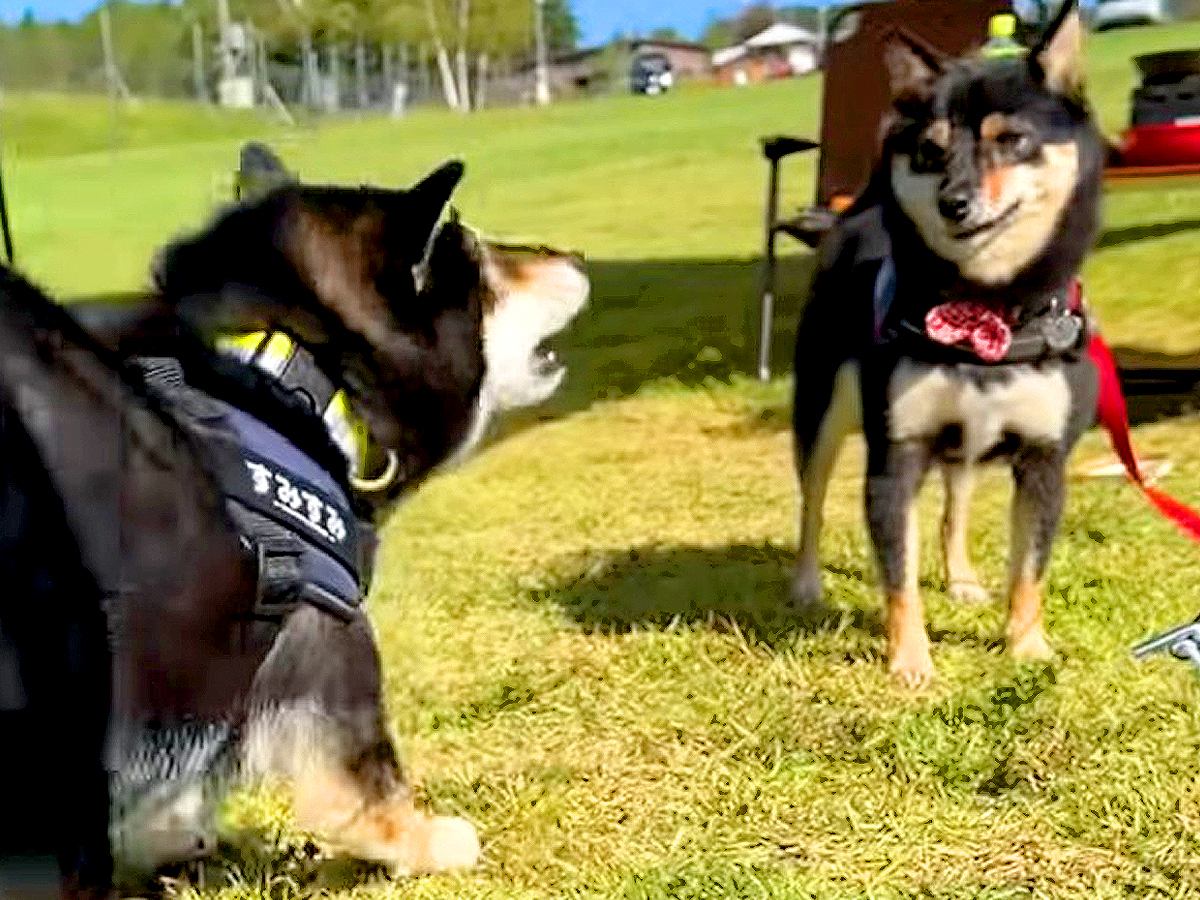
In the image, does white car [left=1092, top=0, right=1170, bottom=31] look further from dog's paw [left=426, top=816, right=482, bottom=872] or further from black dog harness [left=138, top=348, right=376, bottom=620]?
black dog harness [left=138, top=348, right=376, bottom=620]

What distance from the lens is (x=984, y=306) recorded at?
375 centimetres

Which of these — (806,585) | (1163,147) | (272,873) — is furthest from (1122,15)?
(272,873)

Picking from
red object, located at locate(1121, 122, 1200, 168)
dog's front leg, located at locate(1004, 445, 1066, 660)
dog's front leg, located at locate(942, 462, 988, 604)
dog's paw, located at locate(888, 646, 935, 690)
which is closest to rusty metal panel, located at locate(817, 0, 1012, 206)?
red object, located at locate(1121, 122, 1200, 168)

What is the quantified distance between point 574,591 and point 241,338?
2381 mm

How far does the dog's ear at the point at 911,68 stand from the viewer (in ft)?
12.9

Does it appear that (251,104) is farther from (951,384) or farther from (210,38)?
(951,384)

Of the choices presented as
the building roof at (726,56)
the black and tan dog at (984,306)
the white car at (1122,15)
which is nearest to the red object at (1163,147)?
the black and tan dog at (984,306)

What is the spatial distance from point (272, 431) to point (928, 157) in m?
1.96

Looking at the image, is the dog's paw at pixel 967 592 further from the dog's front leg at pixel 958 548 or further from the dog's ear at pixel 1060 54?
the dog's ear at pixel 1060 54

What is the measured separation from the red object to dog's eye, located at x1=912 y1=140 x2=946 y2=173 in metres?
2.61

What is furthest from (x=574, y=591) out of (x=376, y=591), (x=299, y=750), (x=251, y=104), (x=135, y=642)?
(x=251, y=104)

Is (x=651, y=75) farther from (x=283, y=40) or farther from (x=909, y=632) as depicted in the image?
(x=909, y=632)

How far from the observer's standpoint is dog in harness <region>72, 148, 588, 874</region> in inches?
88.7

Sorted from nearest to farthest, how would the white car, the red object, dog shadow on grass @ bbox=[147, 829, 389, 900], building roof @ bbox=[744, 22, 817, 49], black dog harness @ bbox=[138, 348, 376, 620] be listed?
black dog harness @ bbox=[138, 348, 376, 620] < dog shadow on grass @ bbox=[147, 829, 389, 900] < the red object < the white car < building roof @ bbox=[744, 22, 817, 49]
